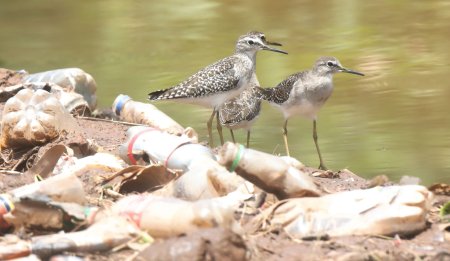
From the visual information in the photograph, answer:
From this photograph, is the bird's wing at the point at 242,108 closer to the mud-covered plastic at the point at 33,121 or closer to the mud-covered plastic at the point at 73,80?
the mud-covered plastic at the point at 73,80

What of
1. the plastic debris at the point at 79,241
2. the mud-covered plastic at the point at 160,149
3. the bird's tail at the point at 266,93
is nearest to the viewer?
the plastic debris at the point at 79,241

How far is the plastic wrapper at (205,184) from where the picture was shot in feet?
17.6

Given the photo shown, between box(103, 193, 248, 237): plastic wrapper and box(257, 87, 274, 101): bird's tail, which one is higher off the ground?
box(103, 193, 248, 237): plastic wrapper

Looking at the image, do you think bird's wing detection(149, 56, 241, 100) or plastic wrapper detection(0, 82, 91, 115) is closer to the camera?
plastic wrapper detection(0, 82, 91, 115)

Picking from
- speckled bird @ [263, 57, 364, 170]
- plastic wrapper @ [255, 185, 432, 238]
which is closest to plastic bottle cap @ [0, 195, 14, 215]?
plastic wrapper @ [255, 185, 432, 238]

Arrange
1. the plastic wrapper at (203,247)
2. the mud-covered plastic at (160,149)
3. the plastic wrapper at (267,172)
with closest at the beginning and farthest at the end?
the plastic wrapper at (203,247)
the plastic wrapper at (267,172)
the mud-covered plastic at (160,149)

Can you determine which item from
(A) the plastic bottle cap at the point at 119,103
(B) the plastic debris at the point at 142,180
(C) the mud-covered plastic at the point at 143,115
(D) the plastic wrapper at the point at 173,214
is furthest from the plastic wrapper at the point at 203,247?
(A) the plastic bottle cap at the point at 119,103

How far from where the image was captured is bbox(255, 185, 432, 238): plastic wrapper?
502 cm

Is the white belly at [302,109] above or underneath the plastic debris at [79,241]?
underneath

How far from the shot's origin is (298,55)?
10523mm

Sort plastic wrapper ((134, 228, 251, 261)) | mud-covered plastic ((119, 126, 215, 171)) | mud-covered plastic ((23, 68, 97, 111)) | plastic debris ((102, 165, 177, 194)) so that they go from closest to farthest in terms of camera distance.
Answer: plastic wrapper ((134, 228, 251, 261)) < plastic debris ((102, 165, 177, 194)) < mud-covered plastic ((119, 126, 215, 171)) < mud-covered plastic ((23, 68, 97, 111))

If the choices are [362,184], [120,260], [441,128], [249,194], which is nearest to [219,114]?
[441,128]

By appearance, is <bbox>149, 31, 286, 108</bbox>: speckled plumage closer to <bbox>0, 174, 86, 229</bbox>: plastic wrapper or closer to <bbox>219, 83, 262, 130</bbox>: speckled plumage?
<bbox>219, 83, 262, 130</bbox>: speckled plumage

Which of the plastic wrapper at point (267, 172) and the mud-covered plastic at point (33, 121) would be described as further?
the mud-covered plastic at point (33, 121)
